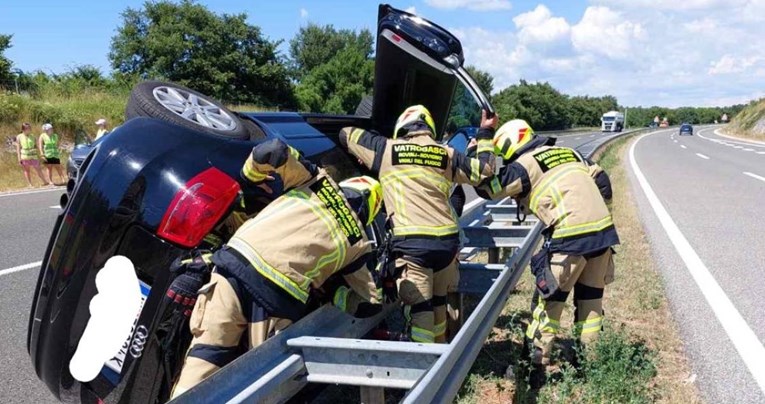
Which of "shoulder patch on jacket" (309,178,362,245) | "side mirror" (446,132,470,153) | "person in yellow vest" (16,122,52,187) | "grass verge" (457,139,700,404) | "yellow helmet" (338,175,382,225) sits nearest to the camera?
"shoulder patch on jacket" (309,178,362,245)

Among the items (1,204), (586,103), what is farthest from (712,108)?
(1,204)

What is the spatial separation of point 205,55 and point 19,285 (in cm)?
3494

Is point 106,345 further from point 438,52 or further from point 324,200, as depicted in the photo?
point 438,52

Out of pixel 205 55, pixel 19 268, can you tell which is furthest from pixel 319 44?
pixel 19 268

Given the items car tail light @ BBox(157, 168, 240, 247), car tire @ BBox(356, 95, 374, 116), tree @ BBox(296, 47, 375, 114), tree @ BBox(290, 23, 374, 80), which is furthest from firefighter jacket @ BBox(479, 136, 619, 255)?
tree @ BBox(290, 23, 374, 80)

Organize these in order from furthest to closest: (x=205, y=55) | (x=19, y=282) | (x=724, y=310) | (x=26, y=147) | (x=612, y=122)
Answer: (x=612, y=122) < (x=205, y=55) < (x=26, y=147) < (x=19, y=282) < (x=724, y=310)

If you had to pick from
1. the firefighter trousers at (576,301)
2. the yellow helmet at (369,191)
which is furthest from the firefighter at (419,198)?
the firefighter trousers at (576,301)

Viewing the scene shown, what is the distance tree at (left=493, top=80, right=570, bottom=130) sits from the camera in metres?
51.6

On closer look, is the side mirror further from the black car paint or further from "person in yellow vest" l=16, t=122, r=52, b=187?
"person in yellow vest" l=16, t=122, r=52, b=187

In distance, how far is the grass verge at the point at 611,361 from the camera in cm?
352

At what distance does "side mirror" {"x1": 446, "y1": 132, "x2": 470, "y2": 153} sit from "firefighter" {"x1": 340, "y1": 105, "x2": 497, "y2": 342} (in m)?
0.96

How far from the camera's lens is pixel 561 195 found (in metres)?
3.92

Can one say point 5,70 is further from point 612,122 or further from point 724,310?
point 612,122

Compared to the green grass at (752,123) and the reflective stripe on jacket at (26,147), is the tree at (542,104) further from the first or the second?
the reflective stripe on jacket at (26,147)
